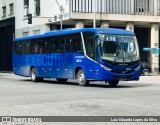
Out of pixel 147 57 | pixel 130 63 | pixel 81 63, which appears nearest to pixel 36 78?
pixel 81 63

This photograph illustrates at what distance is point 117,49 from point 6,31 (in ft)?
156

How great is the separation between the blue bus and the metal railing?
973 inches

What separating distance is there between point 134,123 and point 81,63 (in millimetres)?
14439

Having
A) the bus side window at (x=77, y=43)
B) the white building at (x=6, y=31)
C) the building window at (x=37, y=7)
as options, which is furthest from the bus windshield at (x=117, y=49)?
the white building at (x=6, y=31)

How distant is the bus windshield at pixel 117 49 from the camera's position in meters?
22.6

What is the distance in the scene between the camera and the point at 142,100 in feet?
49.7

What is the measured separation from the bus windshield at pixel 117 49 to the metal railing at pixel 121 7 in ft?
95.3

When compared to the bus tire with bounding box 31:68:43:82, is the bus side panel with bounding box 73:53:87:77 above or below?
above

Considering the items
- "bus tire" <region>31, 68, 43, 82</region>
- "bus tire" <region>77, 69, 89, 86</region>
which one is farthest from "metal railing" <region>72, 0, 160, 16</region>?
"bus tire" <region>77, 69, 89, 86</region>

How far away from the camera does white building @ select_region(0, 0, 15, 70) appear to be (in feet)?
217

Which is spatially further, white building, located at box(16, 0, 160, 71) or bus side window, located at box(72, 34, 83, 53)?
white building, located at box(16, 0, 160, 71)

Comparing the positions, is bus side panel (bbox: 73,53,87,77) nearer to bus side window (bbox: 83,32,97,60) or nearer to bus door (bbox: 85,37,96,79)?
bus door (bbox: 85,37,96,79)

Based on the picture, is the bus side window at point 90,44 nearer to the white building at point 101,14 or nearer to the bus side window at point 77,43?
the bus side window at point 77,43

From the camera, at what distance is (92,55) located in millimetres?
23109
